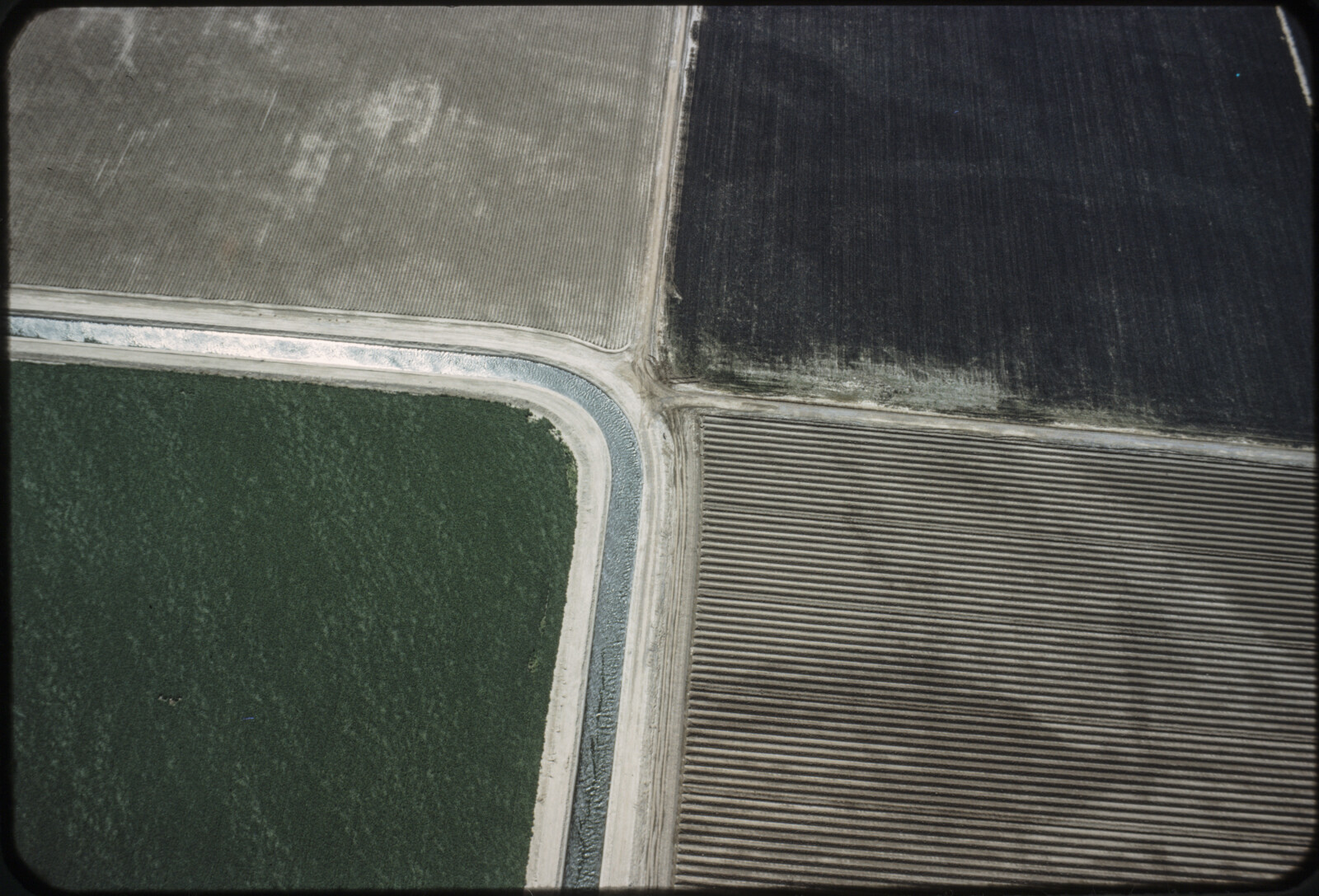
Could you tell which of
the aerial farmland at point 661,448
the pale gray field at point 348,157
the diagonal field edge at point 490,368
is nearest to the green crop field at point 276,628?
the aerial farmland at point 661,448

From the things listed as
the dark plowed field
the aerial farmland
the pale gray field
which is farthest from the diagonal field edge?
the dark plowed field

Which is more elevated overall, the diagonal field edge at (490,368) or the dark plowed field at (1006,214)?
the dark plowed field at (1006,214)

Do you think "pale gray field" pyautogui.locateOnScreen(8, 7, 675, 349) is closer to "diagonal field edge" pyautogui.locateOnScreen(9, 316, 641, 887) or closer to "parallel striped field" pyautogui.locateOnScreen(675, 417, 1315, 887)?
"diagonal field edge" pyautogui.locateOnScreen(9, 316, 641, 887)

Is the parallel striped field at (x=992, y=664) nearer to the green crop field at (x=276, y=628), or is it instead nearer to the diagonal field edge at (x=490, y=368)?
the diagonal field edge at (x=490, y=368)

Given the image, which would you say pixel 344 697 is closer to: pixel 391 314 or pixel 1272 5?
pixel 391 314

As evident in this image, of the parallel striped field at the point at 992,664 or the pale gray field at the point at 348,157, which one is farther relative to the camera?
the pale gray field at the point at 348,157

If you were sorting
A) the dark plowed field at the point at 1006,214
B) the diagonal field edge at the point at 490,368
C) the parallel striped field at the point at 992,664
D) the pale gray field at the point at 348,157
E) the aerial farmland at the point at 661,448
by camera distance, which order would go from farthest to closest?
the pale gray field at the point at 348,157 → the dark plowed field at the point at 1006,214 → the diagonal field edge at the point at 490,368 → the aerial farmland at the point at 661,448 → the parallel striped field at the point at 992,664

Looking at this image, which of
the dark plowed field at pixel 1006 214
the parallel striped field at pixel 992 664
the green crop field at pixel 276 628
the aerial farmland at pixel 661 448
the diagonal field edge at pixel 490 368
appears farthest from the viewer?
the dark plowed field at pixel 1006 214

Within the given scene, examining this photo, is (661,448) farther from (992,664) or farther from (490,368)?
(992,664)
